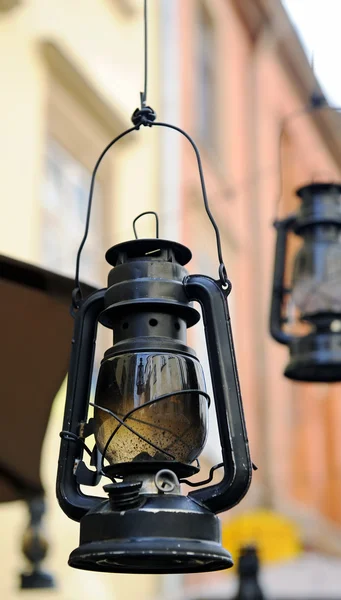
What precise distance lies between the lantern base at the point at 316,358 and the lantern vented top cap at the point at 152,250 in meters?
1.13

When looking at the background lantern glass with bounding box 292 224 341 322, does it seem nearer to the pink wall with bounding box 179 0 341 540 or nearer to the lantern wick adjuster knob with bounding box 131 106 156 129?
the lantern wick adjuster knob with bounding box 131 106 156 129

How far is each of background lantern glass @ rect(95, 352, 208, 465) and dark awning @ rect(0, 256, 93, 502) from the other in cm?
81

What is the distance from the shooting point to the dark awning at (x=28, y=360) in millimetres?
2441

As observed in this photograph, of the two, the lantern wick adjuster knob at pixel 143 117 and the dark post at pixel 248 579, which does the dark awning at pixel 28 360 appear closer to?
the lantern wick adjuster knob at pixel 143 117

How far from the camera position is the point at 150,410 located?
5.11 feet

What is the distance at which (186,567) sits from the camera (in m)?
1.59

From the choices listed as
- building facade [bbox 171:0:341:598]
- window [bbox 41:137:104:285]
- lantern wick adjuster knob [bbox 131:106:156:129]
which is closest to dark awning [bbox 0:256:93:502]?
lantern wick adjuster knob [bbox 131:106:156:129]

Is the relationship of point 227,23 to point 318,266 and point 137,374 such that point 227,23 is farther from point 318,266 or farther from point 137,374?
point 137,374

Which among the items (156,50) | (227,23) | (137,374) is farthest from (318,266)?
(227,23)

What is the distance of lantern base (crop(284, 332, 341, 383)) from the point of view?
2.78 meters

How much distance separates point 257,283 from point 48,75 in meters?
4.40

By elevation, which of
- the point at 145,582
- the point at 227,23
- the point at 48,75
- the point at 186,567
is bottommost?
the point at 186,567

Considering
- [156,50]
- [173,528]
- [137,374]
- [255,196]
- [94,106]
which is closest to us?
[173,528]

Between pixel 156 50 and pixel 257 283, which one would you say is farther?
pixel 257 283
